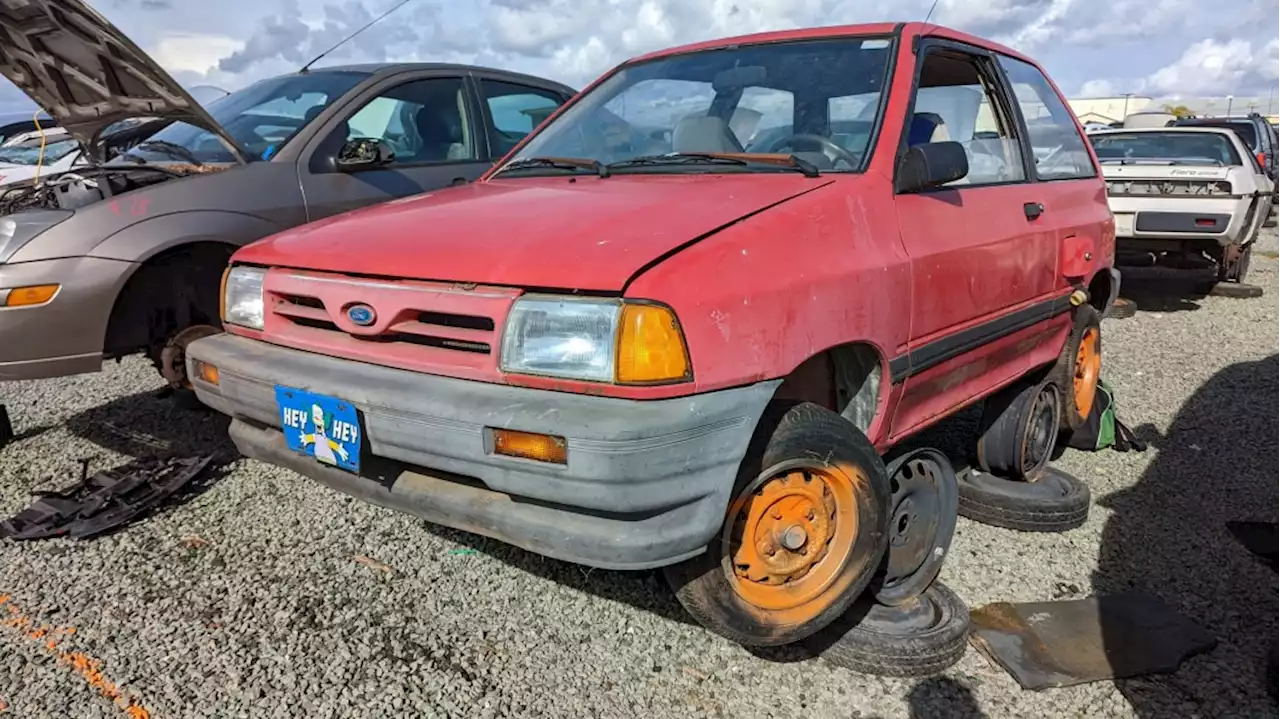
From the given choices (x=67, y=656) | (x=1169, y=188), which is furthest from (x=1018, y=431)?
(x=1169, y=188)

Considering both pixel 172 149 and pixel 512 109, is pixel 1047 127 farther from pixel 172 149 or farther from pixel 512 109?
pixel 172 149

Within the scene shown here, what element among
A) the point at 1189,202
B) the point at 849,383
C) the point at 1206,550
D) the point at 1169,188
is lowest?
the point at 1206,550

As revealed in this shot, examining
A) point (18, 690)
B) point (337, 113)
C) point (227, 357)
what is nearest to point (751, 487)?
point (227, 357)

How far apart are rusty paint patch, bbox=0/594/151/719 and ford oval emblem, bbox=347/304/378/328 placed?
1.12m

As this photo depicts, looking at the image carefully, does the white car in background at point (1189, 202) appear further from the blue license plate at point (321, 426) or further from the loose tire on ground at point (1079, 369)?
the blue license plate at point (321, 426)

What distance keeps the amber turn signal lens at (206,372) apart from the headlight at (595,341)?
3.80ft

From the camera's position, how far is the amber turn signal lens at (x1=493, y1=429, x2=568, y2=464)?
6.30ft

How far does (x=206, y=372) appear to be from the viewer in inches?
106

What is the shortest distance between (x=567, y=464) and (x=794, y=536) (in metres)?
0.71

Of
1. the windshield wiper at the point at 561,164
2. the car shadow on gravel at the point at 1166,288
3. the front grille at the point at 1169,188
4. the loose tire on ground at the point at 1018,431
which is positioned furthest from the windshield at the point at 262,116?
the front grille at the point at 1169,188

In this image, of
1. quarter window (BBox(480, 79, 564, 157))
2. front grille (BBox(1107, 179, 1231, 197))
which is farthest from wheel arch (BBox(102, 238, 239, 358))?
front grille (BBox(1107, 179, 1231, 197))

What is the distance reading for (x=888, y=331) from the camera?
2.44 meters

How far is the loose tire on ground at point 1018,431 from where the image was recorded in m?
3.49

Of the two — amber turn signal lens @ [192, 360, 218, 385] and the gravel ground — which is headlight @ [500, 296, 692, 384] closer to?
the gravel ground
